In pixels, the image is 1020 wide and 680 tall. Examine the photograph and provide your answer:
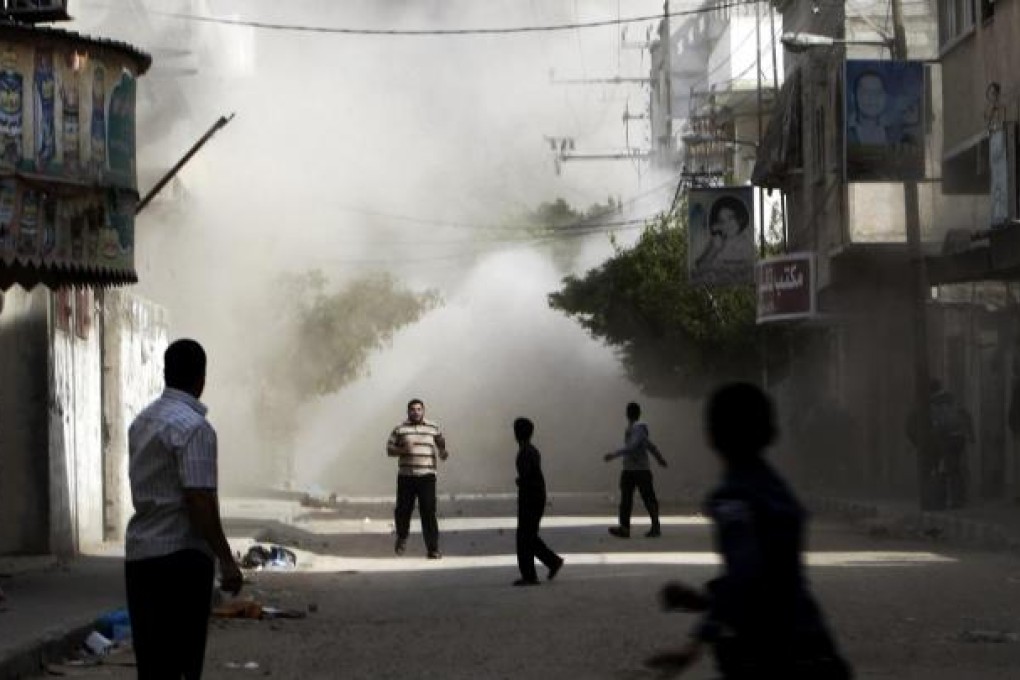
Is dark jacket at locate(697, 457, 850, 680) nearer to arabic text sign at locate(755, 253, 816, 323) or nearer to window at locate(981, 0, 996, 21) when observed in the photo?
window at locate(981, 0, 996, 21)

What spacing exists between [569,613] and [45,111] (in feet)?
18.0

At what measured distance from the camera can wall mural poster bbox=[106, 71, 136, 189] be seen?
58.6 ft

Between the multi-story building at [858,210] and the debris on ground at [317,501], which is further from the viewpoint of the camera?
the debris on ground at [317,501]

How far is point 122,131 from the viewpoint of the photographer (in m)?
18.0

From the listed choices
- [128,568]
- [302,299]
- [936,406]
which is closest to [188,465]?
[128,568]

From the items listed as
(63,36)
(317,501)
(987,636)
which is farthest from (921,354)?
(317,501)

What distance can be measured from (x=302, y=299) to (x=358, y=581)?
130 feet

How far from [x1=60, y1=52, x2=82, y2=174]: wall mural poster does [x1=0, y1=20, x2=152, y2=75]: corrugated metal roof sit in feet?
0.50

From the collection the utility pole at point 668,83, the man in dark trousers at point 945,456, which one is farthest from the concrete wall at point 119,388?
the utility pole at point 668,83

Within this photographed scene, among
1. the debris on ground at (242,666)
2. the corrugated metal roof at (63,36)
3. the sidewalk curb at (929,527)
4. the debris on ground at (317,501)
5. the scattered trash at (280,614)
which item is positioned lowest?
the debris on ground at (317,501)

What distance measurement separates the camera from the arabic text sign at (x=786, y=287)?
3997 cm

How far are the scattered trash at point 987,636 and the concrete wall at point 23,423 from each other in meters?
10.8

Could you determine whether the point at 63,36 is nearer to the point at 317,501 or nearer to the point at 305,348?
the point at 317,501

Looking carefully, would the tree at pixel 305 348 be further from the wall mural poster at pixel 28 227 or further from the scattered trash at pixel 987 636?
the scattered trash at pixel 987 636
